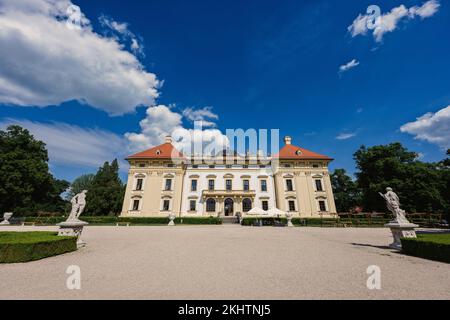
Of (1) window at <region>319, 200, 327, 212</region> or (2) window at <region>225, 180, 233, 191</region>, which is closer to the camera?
(1) window at <region>319, 200, 327, 212</region>

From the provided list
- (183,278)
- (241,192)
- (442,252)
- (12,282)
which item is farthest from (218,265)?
(241,192)

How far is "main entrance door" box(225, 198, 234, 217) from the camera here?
31.2 metres

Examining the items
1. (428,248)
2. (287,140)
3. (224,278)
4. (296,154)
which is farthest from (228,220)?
(224,278)

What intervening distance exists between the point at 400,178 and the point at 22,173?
54592 millimetres

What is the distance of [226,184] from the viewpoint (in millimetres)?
32969

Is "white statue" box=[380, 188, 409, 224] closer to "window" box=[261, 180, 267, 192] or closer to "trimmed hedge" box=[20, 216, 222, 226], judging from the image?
"trimmed hedge" box=[20, 216, 222, 226]

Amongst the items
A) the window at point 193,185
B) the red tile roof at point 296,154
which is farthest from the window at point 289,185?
the window at point 193,185

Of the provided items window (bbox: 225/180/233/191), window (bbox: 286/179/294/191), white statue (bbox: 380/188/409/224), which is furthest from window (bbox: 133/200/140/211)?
white statue (bbox: 380/188/409/224)

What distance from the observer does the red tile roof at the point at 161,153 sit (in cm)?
3288

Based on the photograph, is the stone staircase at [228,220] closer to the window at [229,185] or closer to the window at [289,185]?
the window at [229,185]

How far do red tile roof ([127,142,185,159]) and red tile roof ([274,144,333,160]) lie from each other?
16.8 meters

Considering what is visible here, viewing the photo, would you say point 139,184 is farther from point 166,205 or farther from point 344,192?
point 344,192

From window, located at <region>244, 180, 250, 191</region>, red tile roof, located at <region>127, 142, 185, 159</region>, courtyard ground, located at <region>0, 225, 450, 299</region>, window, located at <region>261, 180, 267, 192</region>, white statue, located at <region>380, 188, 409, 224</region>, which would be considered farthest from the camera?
red tile roof, located at <region>127, 142, 185, 159</region>
